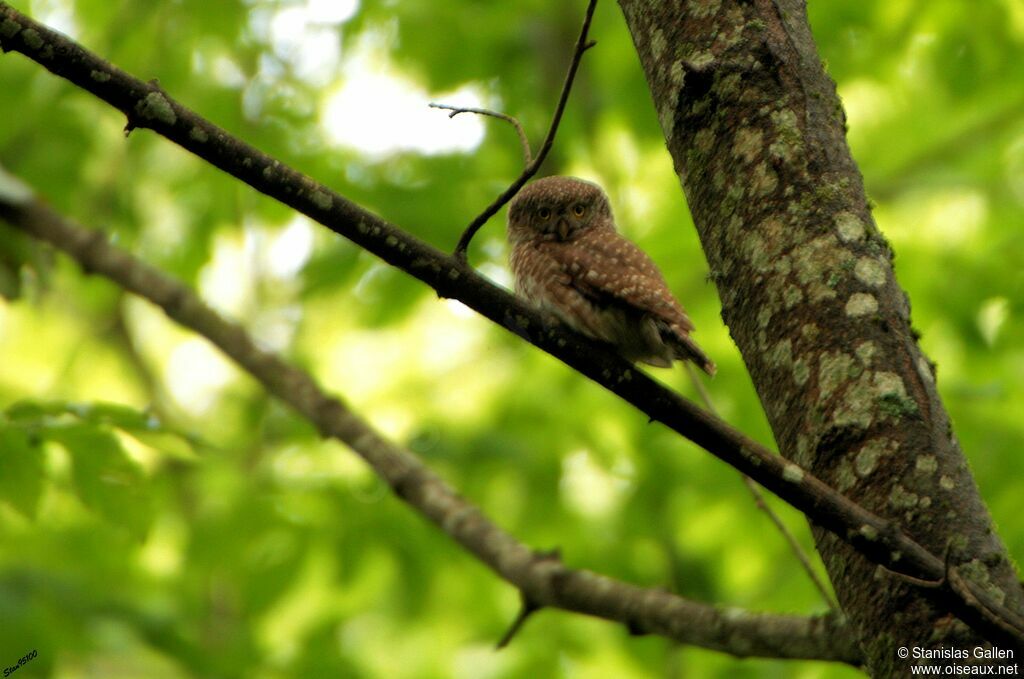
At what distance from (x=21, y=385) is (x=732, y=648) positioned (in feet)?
21.0

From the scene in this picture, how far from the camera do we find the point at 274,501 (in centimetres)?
444

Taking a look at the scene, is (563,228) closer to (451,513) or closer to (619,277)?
(619,277)

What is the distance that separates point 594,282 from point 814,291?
3.81 ft

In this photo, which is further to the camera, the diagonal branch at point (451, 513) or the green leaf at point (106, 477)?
the green leaf at point (106, 477)

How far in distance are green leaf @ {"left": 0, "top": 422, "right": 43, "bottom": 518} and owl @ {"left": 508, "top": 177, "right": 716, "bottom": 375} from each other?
1.61 m

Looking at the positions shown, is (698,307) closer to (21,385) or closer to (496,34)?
(496,34)

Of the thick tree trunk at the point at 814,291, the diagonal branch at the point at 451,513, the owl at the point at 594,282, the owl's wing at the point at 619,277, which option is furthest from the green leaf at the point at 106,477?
the thick tree trunk at the point at 814,291

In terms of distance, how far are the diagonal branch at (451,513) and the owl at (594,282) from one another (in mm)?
736

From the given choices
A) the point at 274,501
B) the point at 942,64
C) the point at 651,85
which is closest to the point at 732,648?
the point at 651,85

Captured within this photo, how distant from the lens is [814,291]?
2168 mm

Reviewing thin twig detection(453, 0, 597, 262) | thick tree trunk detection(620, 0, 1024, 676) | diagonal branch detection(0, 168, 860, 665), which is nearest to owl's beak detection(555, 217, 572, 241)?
diagonal branch detection(0, 168, 860, 665)

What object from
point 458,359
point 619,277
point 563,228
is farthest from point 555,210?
point 458,359

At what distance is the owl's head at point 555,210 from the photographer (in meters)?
3.86

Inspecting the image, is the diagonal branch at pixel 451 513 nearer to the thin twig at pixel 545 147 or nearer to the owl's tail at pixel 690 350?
the owl's tail at pixel 690 350
